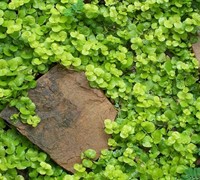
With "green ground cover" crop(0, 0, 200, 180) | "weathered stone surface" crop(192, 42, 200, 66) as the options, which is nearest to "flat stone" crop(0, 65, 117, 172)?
"green ground cover" crop(0, 0, 200, 180)

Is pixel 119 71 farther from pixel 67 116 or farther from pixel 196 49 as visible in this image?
pixel 196 49

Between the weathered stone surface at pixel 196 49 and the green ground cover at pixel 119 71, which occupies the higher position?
the weathered stone surface at pixel 196 49

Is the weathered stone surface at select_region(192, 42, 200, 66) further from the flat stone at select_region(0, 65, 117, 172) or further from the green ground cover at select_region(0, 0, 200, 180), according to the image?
the flat stone at select_region(0, 65, 117, 172)

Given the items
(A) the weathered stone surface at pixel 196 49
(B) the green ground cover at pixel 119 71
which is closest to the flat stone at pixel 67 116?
(B) the green ground cover at pixel 119 71

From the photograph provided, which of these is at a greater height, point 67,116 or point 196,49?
point 196,49

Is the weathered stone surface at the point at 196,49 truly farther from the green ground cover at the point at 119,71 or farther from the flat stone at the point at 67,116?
the flat stone at the point at 67,116

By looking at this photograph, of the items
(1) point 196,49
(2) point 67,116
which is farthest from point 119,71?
(1) point 196,49
